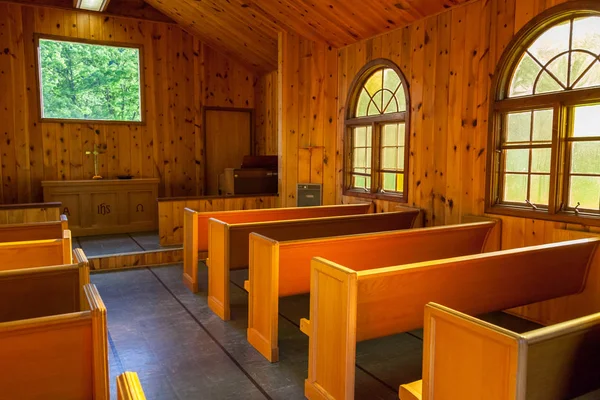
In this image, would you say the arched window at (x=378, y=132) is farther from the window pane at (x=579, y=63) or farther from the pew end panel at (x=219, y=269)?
the pew end panel at (x=219, y=269)

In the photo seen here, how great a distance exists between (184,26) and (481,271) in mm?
6549

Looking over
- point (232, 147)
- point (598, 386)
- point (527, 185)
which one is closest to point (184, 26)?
point (232, 147)

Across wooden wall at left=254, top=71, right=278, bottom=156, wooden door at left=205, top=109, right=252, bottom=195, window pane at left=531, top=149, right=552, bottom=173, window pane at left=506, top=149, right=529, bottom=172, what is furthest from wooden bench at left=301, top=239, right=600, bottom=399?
wooden door at left=205, top=109, right=252, bottom=195

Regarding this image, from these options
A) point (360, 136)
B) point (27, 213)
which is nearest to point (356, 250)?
point (360, 136)

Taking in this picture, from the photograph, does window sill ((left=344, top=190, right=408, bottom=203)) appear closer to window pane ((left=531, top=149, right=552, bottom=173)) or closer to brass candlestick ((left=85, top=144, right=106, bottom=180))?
window pane ((left=531, top=149, right=552, bottom=173))

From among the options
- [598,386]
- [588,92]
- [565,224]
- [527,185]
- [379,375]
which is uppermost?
[588,92]

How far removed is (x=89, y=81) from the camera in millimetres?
7133

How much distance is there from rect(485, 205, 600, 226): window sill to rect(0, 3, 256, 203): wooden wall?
5.34m

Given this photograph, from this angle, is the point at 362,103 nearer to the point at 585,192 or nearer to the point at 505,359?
the point at 585,192

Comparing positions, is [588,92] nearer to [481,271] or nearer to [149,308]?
[481,271]

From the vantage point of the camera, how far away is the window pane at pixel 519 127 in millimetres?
3791

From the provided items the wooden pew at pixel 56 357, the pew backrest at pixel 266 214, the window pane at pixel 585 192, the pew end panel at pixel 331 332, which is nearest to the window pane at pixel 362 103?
the pew backrest at pixel 266 214

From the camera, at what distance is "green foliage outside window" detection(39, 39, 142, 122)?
22.6ft

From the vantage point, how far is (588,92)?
10.7ft
